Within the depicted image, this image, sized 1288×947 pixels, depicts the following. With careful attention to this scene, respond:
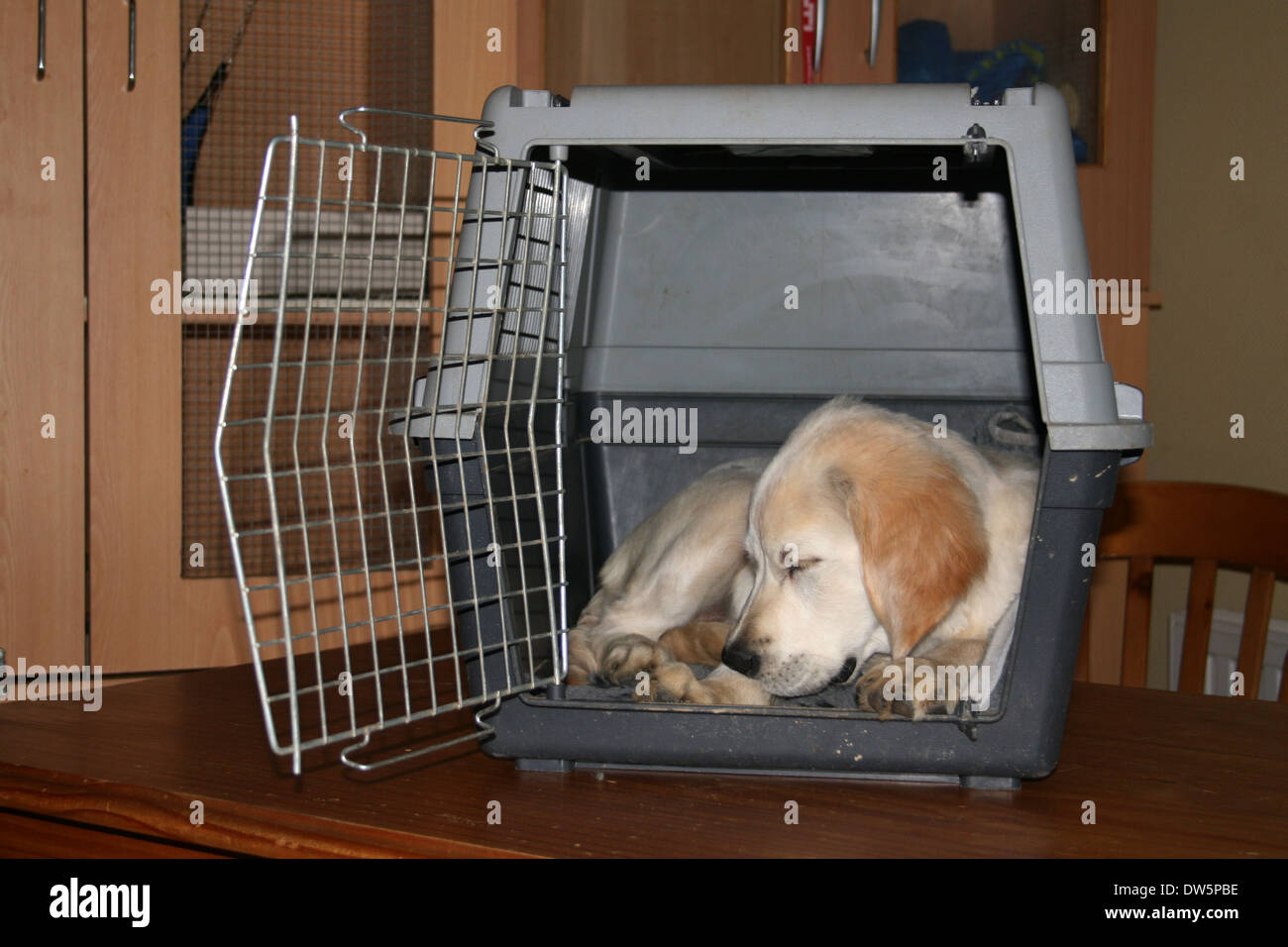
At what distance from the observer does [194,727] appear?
1.08m

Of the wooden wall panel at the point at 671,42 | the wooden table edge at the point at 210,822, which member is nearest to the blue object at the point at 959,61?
the wooden wall panel at the point at 671,42

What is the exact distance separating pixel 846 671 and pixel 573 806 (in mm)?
468

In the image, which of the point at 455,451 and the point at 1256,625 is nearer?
the point at 455,451

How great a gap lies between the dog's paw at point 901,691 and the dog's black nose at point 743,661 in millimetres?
129

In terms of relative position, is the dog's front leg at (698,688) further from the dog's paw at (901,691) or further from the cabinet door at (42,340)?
the cabinet door at (42,340)

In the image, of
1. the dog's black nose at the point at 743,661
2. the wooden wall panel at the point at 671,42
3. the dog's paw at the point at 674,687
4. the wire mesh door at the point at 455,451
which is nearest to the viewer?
the wire mesh door at the point at 455,451

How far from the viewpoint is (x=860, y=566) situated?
1.20 m

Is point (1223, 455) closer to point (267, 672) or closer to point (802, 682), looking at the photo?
point (802, 682)

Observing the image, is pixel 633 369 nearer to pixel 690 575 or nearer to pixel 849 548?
pixel 690 575

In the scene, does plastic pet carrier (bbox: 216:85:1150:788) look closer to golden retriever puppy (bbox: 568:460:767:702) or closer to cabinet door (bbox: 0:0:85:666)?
golden retriever puppy (bbox: 568:460:767:702)

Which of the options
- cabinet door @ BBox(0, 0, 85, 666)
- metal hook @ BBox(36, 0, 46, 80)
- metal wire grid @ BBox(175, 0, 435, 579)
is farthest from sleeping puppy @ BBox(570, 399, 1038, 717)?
metal hook @ BBox(36, 0, 46, 80)

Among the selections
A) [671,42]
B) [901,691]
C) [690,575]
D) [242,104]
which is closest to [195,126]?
[242,104]

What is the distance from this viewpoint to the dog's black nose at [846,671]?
1.24 meters
